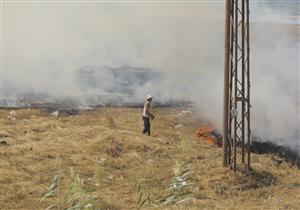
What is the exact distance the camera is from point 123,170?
11.0 m

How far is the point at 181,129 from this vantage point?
625 inches

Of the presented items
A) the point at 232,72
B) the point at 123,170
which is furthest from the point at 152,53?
the point at 123,170

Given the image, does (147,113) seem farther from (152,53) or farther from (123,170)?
(152,53)

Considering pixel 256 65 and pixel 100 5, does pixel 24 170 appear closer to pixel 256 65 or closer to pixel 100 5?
pixel 256 65

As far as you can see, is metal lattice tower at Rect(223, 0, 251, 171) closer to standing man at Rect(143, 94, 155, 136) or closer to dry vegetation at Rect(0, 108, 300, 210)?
dry vegetation at Rect(0, 108, 300, 210)

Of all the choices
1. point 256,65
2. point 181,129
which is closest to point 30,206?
point 181,129

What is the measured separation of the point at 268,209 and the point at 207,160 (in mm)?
3259

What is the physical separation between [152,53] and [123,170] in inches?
696

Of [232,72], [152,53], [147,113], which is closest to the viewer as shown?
[232,72]

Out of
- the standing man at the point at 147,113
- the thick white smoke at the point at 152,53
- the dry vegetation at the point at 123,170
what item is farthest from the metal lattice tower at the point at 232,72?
the thick white smoke at the point at 152,53

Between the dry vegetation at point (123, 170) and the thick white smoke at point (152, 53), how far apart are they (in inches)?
132

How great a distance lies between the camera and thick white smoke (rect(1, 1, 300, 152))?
1723 centimetres

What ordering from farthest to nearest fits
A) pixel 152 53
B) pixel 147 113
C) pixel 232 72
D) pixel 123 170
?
pixel 152 53 < pixel 147 113 < pixel 123 170 < pixel 232 72

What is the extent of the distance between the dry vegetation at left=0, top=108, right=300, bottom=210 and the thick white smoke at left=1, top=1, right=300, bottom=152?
132 inches
